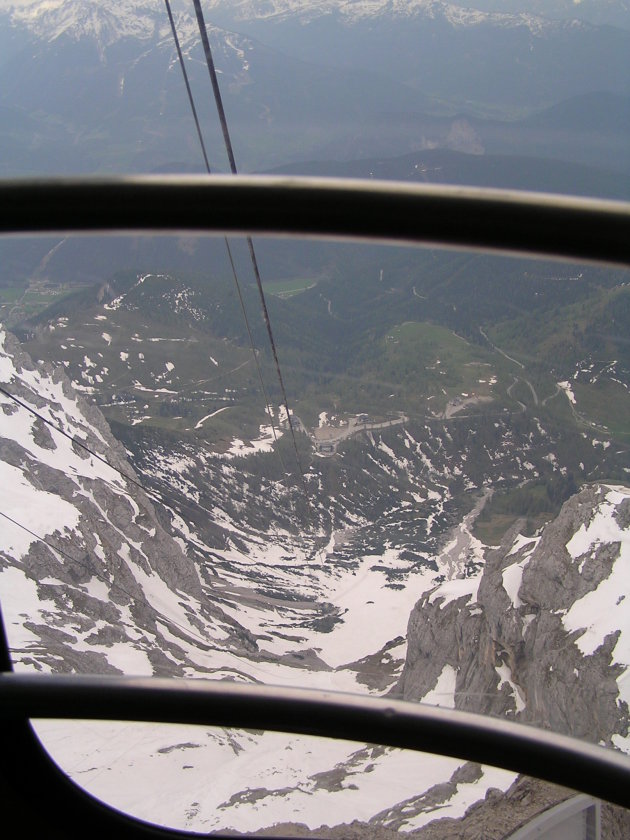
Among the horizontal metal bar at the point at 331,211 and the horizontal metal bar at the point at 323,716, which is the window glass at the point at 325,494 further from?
the horizontal metal bar at the point at 331,211

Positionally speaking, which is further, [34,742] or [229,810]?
[229,810]

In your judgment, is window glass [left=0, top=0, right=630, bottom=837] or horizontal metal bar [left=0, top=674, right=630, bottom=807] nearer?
horizontal metal bar [left=0, top=674, right=630, bottom=807]

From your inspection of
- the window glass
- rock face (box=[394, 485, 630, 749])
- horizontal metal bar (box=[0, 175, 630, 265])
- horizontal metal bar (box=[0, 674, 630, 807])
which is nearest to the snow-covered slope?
rock face (box=[394, 485, 630, 749])

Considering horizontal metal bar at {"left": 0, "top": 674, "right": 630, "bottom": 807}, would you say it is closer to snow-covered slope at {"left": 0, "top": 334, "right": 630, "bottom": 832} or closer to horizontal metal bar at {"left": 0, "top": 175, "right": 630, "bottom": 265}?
horizontal metal bar at {"left": 0, "top": 175, "right": 630, "bottom": 265}

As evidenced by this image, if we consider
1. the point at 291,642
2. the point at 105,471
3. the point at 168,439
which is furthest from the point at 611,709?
the point at 168,439

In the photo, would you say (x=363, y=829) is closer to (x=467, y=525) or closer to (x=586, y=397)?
(x=467, y=525)

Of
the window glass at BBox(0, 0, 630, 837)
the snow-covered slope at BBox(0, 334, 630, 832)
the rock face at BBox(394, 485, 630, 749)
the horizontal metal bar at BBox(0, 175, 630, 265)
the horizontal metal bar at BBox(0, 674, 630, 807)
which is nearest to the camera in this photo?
the horizontal metal bar at BBox(0, 175, 630, 265)
